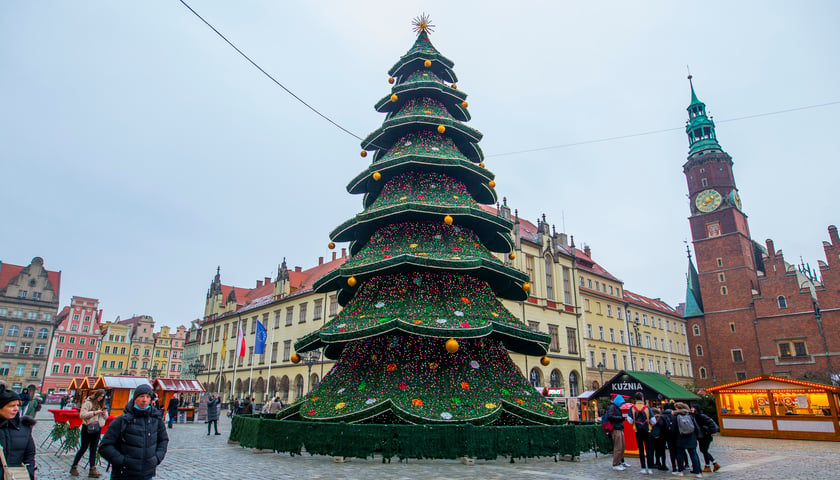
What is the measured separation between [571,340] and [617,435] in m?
33.0

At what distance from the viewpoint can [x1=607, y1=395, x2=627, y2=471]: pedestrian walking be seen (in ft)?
35.4

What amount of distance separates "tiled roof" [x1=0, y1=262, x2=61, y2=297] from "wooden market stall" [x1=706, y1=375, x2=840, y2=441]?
84.1 metres

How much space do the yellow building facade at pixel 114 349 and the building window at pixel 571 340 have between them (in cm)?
7707

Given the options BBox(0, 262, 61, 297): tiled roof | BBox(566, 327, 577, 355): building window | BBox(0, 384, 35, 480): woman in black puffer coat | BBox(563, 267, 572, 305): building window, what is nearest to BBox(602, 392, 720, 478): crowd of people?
BBox(0, 384, 35, 480): woman in black puffer coat

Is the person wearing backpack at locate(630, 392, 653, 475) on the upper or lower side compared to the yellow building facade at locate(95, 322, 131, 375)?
lower

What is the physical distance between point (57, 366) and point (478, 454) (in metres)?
87.2

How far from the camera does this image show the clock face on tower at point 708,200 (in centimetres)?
6167

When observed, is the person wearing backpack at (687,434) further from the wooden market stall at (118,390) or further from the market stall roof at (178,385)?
the market stall roof at (178,385)

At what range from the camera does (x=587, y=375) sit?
1686 inches

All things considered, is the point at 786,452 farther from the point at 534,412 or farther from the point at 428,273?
the point at 428,273

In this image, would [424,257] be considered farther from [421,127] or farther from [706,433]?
[706,433]

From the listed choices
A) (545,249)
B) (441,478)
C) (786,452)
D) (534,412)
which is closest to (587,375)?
(545,249)

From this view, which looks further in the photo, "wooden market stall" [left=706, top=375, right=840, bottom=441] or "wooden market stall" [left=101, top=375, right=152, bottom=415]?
"wooden market stall" [left=101, top=375, right=152, bottom=415]

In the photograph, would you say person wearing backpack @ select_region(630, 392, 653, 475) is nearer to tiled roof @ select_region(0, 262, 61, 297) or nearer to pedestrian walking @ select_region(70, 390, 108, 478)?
pedestrian walking @ select_region(70, 390, 108, 478)
